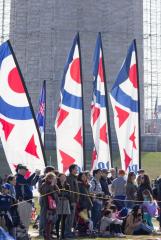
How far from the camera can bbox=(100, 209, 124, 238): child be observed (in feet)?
42.7

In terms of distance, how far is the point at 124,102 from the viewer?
1781cm

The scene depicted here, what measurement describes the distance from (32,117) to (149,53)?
169 feet

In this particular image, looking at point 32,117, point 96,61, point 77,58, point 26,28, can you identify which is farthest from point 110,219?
point 26,28

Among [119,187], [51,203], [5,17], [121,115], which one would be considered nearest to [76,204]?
[51,203]

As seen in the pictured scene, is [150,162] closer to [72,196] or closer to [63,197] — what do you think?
[72,196]

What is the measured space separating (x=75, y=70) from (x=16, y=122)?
4.29 metres

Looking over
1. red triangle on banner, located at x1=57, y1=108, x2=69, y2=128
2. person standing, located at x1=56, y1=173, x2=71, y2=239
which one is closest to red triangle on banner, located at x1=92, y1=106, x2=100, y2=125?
red triangle on banner, located at x1=57, y1=108, x2=69, y2=128

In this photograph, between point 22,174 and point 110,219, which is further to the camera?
point 110,219

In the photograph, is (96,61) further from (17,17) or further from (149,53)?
(149,53)

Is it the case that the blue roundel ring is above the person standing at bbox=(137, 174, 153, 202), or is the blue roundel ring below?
above

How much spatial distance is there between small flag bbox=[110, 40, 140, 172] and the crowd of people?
2.38m

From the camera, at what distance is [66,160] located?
15.1 metres

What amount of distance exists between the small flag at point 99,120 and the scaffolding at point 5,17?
44.0 meters

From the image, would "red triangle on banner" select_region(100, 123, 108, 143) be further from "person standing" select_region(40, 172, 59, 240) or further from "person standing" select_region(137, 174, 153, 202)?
"person standing" select_region(40, 172, 59, 240)
